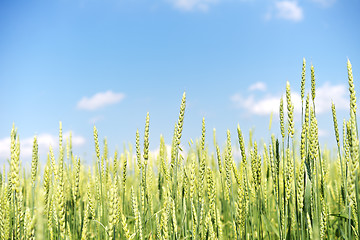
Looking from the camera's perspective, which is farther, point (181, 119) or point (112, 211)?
point (181, 119)

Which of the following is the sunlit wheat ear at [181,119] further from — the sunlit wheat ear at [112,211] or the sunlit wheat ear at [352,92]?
the sunlit wheat ear at [352,92]

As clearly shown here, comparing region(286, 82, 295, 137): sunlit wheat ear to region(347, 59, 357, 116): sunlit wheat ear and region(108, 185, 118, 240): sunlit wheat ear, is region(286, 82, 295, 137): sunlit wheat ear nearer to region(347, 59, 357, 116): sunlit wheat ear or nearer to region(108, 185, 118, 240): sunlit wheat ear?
region(347, 59, 357, 116): sunlit wheat ear

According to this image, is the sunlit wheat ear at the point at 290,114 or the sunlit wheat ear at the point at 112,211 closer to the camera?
the sunlit wheat ear at the point at 112,211

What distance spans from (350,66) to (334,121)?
1.25 feet

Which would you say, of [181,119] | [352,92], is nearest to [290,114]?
[352,92]

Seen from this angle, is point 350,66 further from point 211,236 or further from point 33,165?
point 33,165

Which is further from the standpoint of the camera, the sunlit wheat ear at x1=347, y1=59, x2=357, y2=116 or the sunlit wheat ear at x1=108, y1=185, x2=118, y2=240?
the sunlit wheat ear at x1=347, y1=59, x2=357, y2=116

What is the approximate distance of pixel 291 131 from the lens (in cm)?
132

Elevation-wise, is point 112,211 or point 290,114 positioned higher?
point 290,114

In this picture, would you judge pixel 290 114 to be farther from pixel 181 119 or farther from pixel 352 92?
pixel 181 119

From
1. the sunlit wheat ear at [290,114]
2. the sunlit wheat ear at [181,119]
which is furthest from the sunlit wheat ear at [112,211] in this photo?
the sunlit wheat ear at [290,114]

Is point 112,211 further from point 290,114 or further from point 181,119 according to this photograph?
point 290,114

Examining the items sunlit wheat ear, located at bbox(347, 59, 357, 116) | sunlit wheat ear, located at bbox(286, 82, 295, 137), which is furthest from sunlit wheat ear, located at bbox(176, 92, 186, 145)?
sunlit wheat ear, located at bbox(347, 59, 357, 116)

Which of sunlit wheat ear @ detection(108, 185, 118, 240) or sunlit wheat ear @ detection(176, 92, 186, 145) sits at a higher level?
sunlit wheat ear @ detection(176, 92, 186, 145)
